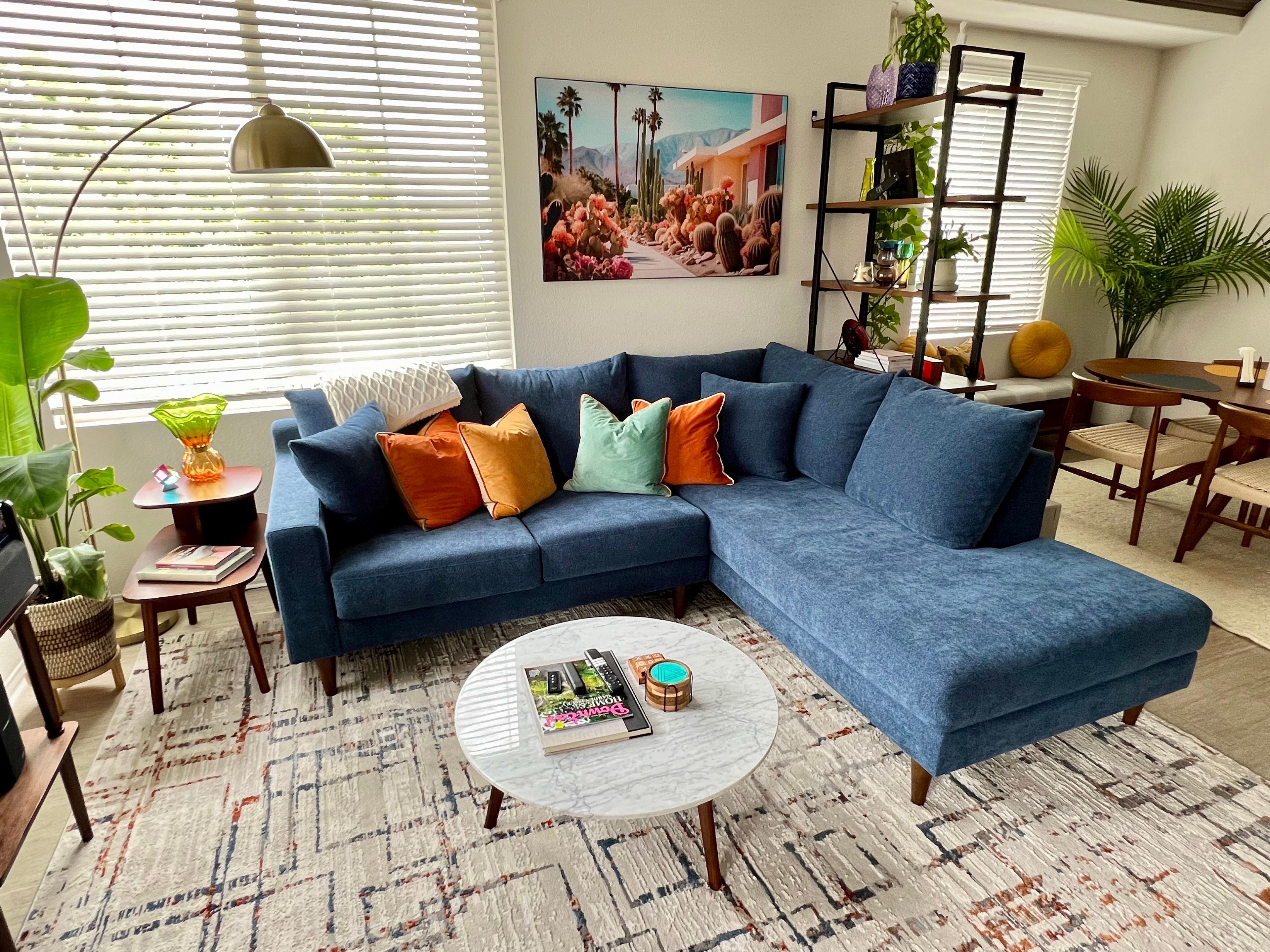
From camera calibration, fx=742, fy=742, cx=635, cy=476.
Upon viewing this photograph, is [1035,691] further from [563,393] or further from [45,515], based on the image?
[45,515]

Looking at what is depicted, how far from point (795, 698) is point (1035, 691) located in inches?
29.8

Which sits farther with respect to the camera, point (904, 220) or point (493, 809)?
point (904, 220)

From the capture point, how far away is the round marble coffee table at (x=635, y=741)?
1506 mm

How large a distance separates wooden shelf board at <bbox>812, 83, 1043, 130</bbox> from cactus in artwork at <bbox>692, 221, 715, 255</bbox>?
29.0 inches

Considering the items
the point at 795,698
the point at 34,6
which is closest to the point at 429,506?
the point at 795,698

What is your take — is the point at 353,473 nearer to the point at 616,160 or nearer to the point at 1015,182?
the point at 616,160

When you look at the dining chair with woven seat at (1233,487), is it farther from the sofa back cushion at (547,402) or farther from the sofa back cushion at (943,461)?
the sofa back cushion at (547,402)

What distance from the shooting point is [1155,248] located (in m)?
4.56

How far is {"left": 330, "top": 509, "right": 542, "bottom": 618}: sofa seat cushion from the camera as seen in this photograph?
2.35 meters

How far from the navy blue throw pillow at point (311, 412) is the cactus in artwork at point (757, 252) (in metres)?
2.06

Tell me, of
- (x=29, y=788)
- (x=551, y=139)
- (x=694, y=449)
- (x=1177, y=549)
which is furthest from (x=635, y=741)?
(x=1177, y=549)

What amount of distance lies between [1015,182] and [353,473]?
4.51 meters

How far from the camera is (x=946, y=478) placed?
2422 mm

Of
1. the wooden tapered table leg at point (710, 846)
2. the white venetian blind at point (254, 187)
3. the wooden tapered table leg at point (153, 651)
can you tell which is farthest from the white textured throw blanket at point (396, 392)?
the wooden tapered table leg at point (710, 846)
